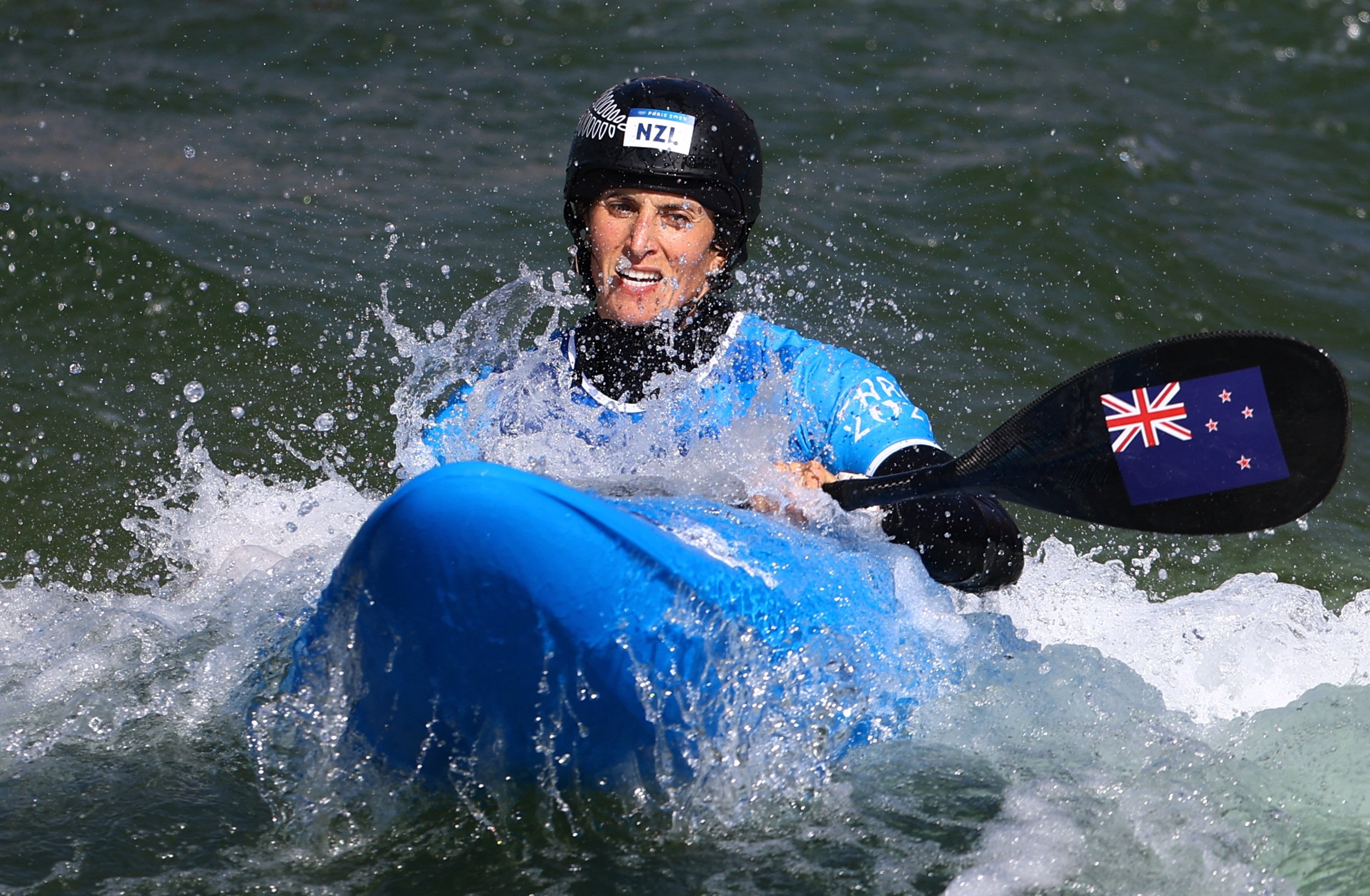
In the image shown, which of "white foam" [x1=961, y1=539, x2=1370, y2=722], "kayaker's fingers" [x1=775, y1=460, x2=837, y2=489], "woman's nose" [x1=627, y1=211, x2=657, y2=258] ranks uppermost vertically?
"woman's nose" [x1=627, y1=211, x2=657, y2=258]

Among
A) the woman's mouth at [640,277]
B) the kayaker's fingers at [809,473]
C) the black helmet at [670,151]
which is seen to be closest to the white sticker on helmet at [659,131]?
the black helmet at [670,151]

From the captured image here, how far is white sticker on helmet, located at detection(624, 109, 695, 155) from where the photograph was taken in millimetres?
3455

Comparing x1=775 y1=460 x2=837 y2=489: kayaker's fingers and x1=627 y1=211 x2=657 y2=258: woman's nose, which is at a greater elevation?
x1=627 y1=211 x2=657 y2=258: woman's nose

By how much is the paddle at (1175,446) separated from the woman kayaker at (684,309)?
334 millimetres

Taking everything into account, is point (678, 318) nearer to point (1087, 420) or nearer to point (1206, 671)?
point (1087, 420)

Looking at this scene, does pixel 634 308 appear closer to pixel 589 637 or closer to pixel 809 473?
pixel 809 473

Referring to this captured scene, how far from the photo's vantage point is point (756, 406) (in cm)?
343

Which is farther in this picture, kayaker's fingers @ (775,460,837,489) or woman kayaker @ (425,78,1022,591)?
woman kayaker @ (425,78,1022,591)

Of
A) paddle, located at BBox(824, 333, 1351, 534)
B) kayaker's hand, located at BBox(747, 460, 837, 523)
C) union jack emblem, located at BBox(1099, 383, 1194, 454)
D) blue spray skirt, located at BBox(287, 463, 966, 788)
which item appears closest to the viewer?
blue spray skirt, located at BBox(287, 463, 966, 788)

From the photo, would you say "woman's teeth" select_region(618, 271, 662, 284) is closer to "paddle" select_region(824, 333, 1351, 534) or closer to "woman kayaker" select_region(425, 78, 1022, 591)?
"woman kayaker" select_region(425, 78, 1022, 591)

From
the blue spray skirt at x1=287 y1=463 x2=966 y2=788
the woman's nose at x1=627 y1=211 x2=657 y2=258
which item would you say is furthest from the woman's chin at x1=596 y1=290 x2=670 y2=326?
the blue spray skirt at x1=287 y1=463 x2=966 y2=788

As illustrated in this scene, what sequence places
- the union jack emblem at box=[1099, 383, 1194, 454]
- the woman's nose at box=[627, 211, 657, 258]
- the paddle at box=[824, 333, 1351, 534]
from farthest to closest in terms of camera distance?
1. the woman's nose at box=[627, 211, 657, 258]
2. the union jack emblem at box=[1099, 383, 1194, 454]
3. the paddle at box=[824, 333, 1351, 534]

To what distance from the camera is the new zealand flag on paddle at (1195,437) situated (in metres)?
2.75

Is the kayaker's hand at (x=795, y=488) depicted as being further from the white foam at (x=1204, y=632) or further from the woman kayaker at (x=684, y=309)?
the white foam at (x=1204, y=632)
